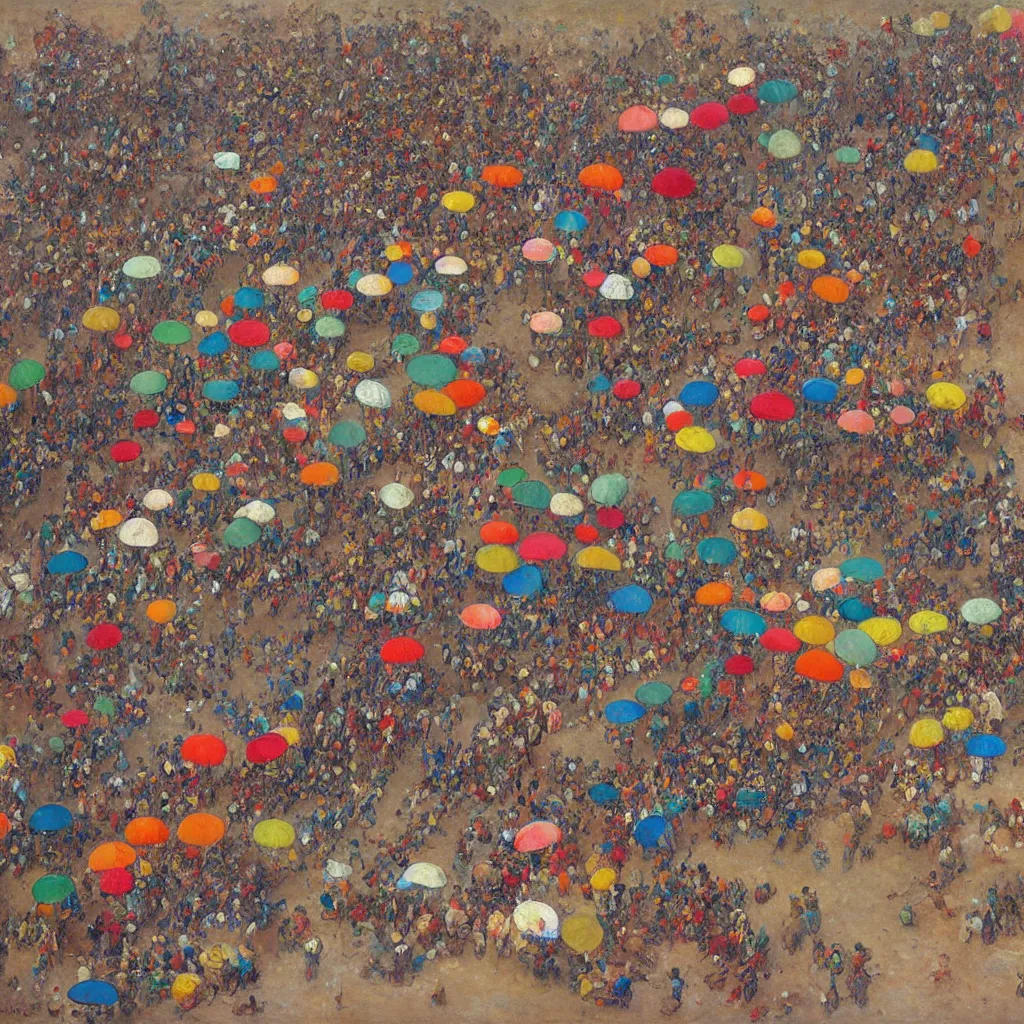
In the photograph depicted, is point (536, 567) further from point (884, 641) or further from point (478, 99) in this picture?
point (478, 99)

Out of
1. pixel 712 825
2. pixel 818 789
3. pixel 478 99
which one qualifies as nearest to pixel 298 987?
pixel 712 825

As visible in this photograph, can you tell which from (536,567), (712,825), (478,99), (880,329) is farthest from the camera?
(478,99)

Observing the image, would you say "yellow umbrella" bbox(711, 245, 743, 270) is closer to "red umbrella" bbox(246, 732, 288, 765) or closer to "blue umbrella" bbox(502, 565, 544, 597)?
"blue umbrella" bbox(502, 565, 544, 597)

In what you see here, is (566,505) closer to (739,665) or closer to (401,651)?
(401,651)

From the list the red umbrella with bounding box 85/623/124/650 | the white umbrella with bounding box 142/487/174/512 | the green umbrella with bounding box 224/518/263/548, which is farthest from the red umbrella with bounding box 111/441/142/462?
the red umbrella with bounding box 85/623/124/650

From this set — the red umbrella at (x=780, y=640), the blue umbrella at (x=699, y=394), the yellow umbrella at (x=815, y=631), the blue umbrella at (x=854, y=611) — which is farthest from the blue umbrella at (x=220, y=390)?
the blue umbrella at (x=854, y=611)

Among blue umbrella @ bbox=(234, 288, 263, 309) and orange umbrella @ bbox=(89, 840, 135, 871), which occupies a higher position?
blue umbrella @ bbox=(234, 288, 263, 309)

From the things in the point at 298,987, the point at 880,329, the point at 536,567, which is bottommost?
the point at 298,987
